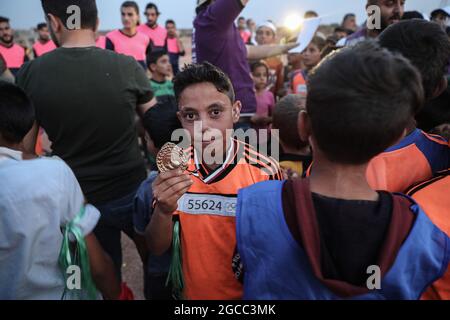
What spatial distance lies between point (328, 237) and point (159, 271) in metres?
1.05

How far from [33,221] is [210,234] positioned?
645 millimetres

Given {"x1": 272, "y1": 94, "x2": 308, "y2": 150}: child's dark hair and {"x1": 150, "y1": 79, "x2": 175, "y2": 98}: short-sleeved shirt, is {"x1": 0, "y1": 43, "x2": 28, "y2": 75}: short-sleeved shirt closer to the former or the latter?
{"x1": 150, "y1": 79, "x2": 175, "y2": 98}: short-sleeved shirt

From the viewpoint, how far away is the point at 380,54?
3.11 feet

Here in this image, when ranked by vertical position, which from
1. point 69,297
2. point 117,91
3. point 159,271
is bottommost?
point 159,271

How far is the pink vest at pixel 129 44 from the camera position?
5399 millimetres

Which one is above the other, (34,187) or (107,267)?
(34,187)

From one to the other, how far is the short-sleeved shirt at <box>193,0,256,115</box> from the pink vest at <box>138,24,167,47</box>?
193 inches

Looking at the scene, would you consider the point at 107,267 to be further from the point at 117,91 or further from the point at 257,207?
the point at 117,91

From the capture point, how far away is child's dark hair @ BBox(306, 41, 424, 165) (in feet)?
3.03

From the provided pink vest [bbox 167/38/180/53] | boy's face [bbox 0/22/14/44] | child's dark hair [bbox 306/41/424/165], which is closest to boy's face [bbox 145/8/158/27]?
pink vest [bbox 167/38/180/53]

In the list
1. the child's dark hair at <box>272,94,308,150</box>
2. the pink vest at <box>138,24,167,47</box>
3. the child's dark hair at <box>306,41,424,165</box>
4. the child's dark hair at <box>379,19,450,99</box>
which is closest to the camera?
the child's dark hair at <box>306,41,424,165</box>

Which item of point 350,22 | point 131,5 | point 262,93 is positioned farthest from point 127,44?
point 350,22

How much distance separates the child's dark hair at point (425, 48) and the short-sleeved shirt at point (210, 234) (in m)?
0.78

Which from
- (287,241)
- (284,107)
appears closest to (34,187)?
(287,241)
